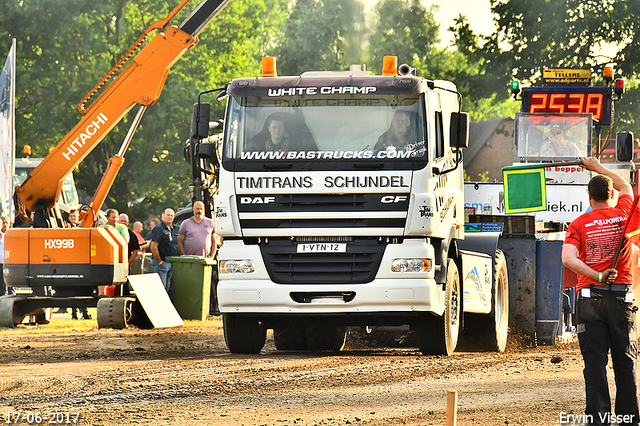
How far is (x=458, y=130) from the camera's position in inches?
491

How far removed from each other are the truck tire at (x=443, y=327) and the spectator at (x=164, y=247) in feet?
25.4

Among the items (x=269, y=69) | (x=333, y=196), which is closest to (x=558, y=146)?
(x=269, y=69)

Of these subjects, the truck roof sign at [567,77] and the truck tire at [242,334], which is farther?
the truck roof sign at [567,77]

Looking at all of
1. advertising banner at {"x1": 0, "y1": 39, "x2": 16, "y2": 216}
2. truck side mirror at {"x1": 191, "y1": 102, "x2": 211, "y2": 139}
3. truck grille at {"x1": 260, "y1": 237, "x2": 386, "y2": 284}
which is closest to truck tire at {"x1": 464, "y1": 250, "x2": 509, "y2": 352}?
truck grille at {"x1": 260, "y1": 237, "x2": 386, "y2": 284}

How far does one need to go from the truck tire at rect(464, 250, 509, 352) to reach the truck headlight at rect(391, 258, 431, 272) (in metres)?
2.53

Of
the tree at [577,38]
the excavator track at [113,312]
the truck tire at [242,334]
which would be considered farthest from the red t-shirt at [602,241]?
the tree at [577,38]

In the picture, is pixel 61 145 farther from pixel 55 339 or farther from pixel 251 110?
pixel 251 110

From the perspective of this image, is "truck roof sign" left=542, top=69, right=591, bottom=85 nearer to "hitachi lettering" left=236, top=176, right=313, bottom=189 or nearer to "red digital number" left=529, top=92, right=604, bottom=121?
"red digital number" left=529, top=92, right=604, bottom=121

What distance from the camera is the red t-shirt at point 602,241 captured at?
26.6 feet

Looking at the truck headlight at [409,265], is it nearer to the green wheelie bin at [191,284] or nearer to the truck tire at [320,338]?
the truck tire at [320,338]

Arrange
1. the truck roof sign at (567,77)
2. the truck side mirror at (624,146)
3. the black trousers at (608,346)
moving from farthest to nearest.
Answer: the truck roof sign at (567,77), the truck side mirror at (624,146), the black trousers at (608,346)

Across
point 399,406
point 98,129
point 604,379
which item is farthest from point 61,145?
point 604,379

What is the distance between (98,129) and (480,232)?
6.27m

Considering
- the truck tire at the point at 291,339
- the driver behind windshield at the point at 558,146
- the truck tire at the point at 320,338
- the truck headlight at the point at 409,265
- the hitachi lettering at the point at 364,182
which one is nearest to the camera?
the hitachi lettering at the point at 364,182
